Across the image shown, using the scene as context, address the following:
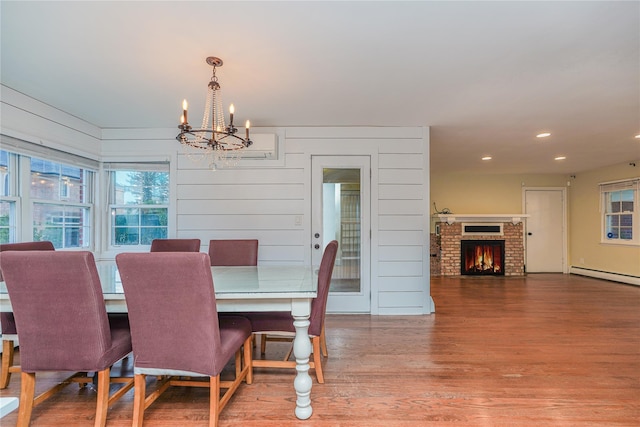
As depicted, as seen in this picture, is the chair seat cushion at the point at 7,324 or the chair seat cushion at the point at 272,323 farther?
the chair seat cushion at the point at 272,323

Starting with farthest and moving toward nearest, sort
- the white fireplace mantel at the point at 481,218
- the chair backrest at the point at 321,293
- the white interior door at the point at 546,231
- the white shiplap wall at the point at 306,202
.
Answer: the white interior door at the point at 546,231
the white fireplace mantel at the point at 481,218
the white shiplap wall at the point at 306,202
the chair backrest at the point at 321,293

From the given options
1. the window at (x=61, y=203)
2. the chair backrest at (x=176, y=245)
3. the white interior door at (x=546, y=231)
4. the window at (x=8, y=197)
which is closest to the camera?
the window at (x=8, y=197)

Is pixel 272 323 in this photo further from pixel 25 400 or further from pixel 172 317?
pixel 25 400

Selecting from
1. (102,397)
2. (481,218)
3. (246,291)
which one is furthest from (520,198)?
(102,397)

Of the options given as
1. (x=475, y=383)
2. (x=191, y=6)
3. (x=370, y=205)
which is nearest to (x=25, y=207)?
(x=191, y=6)

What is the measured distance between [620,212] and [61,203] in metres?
8.65

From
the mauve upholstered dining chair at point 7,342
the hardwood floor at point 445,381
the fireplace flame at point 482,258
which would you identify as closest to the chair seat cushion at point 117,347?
the hardwood floor at point 445,381

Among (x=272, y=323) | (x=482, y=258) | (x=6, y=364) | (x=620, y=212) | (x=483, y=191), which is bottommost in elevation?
(x=6, y=364)

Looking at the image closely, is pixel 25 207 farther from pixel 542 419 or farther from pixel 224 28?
pixel 542 419

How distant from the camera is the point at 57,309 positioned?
1583mm

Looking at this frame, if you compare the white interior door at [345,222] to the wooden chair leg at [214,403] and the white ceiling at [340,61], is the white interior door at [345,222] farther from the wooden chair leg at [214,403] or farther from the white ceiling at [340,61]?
the wooden chair leg at [214,403]

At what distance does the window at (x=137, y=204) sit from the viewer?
3.95 m

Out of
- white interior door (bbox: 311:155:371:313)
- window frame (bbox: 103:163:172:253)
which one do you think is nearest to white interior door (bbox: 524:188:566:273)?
white interior door (bbox: 311:155:371:313)

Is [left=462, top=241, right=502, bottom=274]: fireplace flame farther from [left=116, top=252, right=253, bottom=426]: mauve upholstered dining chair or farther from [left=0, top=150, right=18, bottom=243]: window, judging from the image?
[left=0, top=150, right=18, bottom=243]: window
